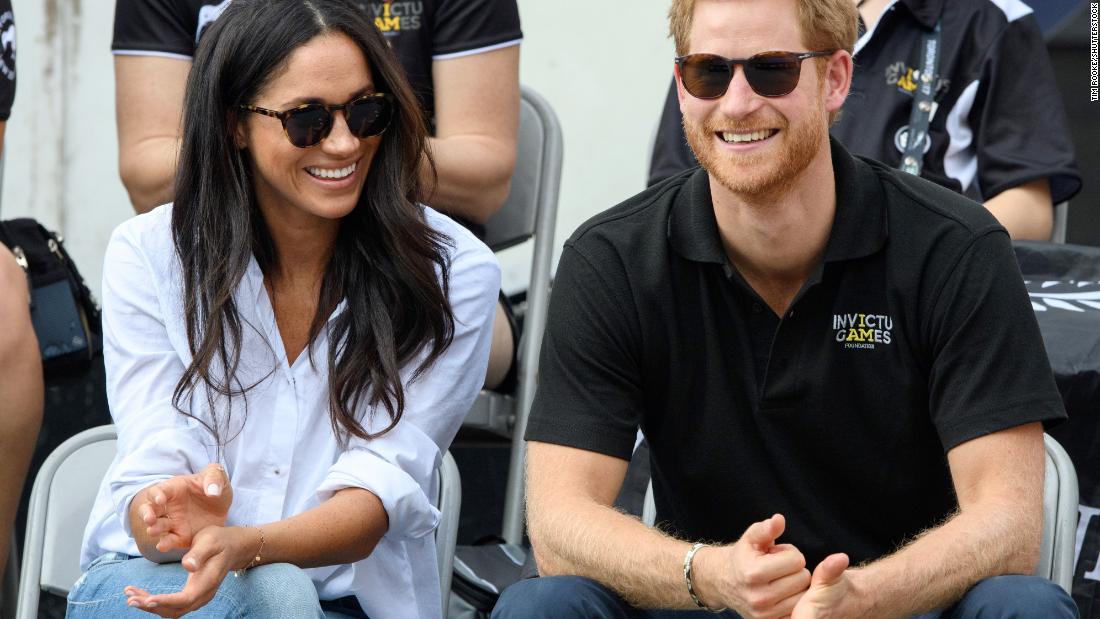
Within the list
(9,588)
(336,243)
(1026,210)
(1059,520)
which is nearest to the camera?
(1059,520)

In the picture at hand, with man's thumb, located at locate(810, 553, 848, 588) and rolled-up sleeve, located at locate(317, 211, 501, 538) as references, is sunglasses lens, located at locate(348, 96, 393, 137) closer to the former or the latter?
rolled-up sleeve, located at locate(317, 211, 501, 538)

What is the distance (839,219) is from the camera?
249 cm

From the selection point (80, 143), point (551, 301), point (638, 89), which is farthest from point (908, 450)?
point (80, 143)

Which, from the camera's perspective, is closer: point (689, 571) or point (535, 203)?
point (689, 571)

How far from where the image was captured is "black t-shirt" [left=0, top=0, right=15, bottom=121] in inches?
125

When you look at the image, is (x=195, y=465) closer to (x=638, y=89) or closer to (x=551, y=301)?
(x=551, y=301)

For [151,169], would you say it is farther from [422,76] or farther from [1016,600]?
[1016,600]

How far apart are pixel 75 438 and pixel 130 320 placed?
333mm

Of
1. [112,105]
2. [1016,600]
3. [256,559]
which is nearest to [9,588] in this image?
[256,559]

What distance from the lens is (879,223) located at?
8.16 feet

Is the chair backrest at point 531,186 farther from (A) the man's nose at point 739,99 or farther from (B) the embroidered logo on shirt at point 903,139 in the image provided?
(A) the man's nose at point 739,99

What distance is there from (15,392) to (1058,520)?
191cm

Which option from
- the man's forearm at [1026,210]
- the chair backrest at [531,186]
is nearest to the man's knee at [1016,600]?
the man's forearm at [1026,210]

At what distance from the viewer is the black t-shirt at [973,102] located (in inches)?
135
